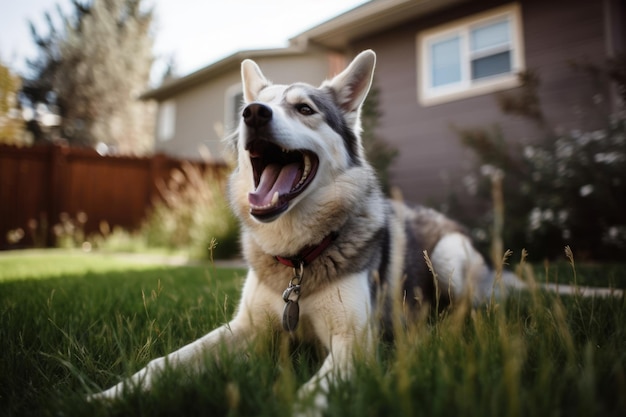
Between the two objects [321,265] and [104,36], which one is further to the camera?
[104,36]

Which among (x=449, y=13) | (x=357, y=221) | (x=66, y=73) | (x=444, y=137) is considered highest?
(x=66, y=73)

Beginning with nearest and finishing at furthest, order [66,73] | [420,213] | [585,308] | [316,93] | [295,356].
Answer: [295,356], [585,308], [316,93], [420,213], [66,73]

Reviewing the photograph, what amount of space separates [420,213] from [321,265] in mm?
1648

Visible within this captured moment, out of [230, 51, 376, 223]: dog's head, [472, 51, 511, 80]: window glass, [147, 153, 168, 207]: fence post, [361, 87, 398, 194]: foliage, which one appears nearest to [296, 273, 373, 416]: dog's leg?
[230, 51, 376, 223]: dog's head

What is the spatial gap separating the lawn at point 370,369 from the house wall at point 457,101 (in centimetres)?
644

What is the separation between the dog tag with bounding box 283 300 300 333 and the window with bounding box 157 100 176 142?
19330 millimetres

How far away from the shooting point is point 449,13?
29.6 feet

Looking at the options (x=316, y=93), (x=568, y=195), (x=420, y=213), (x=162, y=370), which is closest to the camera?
(x=162, y=370)

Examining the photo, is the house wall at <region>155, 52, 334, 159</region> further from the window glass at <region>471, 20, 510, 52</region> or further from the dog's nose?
the dog's nose

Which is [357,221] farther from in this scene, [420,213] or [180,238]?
[180,238]

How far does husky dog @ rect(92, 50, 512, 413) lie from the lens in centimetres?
201

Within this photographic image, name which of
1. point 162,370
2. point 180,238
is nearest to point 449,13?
point 180,238

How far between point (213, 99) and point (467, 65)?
11.7 metres

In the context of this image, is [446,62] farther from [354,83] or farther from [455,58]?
[354,83]
